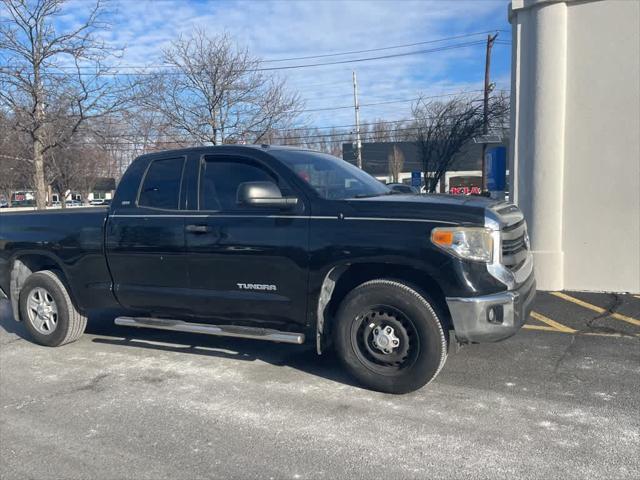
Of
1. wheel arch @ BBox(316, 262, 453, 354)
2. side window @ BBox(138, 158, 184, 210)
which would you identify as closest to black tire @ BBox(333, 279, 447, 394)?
wheel arch @ BBox(316, 262, 453, 354)

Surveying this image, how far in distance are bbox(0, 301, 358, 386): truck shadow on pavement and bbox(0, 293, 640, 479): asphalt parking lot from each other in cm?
3

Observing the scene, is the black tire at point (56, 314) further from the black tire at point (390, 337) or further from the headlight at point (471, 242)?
the headlight at point (471, 242)

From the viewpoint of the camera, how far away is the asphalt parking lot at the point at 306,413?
130 inches

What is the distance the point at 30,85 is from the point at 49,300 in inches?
397

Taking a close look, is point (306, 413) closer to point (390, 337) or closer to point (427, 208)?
point (390, 337)

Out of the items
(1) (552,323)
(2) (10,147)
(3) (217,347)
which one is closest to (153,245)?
(3) (217,347)

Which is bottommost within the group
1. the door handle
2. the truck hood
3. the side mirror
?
the door handle

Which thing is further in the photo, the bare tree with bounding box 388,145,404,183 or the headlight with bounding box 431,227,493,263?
the bare tree with bounding box 388,145,404,183

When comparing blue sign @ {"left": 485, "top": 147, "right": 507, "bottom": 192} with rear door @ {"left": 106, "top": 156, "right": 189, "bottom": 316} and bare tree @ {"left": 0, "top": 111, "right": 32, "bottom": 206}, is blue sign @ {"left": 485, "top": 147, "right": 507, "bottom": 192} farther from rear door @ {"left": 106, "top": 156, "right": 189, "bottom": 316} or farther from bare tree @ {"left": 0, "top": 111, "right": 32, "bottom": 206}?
bare tree @ {"left": 0, "top": 111, "right": 32, "bottom": 206}

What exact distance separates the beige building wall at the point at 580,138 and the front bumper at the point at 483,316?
4169 mm

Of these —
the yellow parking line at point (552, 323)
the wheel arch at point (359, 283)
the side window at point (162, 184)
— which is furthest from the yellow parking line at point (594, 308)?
the side window at point (162, 184)

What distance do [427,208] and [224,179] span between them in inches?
76.9

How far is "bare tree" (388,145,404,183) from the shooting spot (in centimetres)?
5009

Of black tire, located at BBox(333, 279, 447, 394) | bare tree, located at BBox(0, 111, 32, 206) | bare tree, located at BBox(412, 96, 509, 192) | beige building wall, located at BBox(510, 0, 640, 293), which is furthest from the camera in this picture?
bare tree, located at BBox(412, 96, 509, 192)
